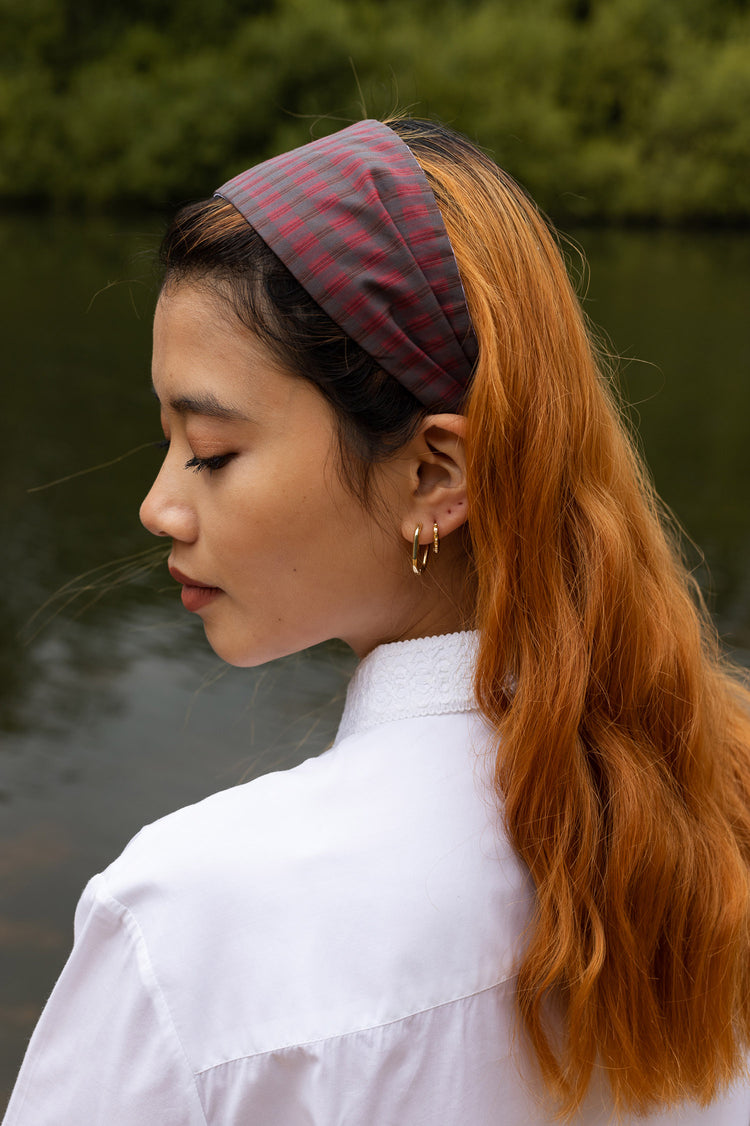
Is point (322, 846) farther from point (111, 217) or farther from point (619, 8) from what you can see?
point (619, 8)

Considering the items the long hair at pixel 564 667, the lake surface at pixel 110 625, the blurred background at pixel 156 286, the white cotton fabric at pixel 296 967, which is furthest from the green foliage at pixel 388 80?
the white cotton fabric at pixel 296 967

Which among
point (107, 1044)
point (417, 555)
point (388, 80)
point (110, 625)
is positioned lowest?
point (388, 80)

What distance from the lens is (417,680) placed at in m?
0.62

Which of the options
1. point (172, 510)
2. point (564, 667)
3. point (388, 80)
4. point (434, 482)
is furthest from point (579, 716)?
point (388, 80)

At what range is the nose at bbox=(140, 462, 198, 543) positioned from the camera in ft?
2.11

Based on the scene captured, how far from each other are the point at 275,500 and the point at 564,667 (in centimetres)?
18

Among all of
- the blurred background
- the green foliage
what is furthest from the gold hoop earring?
the green foliage

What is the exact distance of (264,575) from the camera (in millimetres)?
638

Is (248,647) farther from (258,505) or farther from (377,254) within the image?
(377,254)

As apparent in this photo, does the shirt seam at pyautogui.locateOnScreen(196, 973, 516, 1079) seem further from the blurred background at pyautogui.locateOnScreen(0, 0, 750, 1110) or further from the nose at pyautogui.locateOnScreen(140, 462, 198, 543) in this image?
the blurred background at pyautogui.locateOnScreen(0, 0, 750, 1110)

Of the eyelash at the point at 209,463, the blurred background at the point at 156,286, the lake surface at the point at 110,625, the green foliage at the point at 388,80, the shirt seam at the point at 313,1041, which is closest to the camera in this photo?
the shirt seam at the point at 313,1041

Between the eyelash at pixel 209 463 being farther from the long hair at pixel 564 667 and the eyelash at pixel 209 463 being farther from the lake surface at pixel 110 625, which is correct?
the lake surface at pixel 110 625

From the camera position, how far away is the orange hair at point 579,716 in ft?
1.92

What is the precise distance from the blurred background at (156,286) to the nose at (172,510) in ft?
0.90
